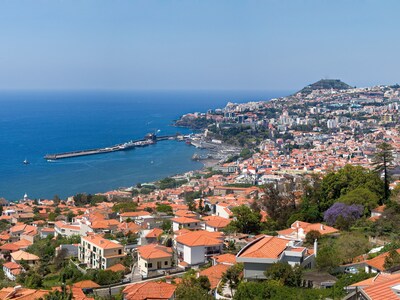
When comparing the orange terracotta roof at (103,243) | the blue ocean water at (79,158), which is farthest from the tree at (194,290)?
the blue ocean water at (79,158)

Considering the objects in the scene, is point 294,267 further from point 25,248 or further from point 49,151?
point 49,151

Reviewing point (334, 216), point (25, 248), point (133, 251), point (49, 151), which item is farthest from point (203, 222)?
point (49, 151)

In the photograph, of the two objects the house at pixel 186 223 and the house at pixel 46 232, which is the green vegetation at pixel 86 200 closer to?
the house at pixel 46 232

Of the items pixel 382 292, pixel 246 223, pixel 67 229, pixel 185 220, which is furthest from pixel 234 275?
pixel 67 229

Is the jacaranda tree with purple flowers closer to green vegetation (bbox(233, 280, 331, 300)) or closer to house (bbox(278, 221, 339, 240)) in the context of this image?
house (bbox(278, 221, 339, 240))

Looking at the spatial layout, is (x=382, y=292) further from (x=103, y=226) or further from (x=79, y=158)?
(x=79, y=158)

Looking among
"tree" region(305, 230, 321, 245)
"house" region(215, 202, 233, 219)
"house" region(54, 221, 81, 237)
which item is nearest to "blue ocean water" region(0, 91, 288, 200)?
"house" region(54, 221, 81, 237)
